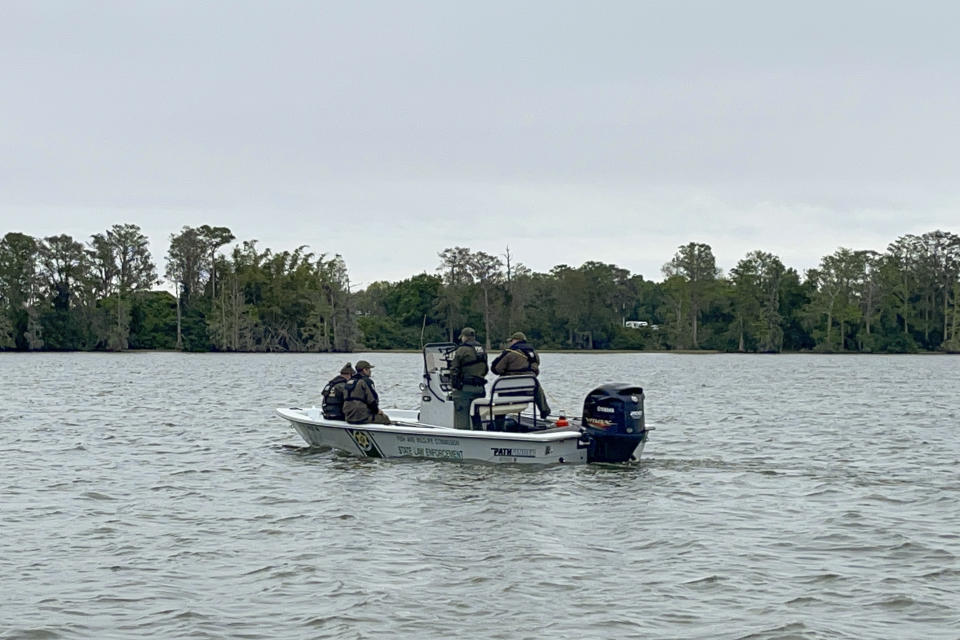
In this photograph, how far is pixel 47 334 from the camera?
121m

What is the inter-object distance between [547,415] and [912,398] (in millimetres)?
29515

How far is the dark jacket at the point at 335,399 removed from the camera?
19.5 meters

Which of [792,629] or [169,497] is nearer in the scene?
[792,629]

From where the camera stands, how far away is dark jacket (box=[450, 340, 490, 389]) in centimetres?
1752

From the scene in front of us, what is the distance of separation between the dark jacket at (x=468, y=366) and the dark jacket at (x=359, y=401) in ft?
6.32

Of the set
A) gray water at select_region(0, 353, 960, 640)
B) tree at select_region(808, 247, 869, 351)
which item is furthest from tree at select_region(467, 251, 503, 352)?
gray water at select_region(0, 353, 960, 640)

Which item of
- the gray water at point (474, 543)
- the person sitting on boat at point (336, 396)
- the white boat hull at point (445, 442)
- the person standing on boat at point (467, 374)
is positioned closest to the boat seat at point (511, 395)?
the person standing on boat at point (467, 374)

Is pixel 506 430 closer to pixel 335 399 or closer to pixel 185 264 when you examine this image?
pixel 335 399

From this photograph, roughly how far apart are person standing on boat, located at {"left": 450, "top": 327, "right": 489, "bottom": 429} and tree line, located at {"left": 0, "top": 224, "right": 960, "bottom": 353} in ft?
349

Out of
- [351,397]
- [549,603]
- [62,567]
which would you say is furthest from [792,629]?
[351,397]

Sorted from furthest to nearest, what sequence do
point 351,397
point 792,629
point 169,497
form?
point 351,397 → point 169,497 → point 792,629

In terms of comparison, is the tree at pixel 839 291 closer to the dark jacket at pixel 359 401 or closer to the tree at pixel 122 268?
the tree at pixel 122 268

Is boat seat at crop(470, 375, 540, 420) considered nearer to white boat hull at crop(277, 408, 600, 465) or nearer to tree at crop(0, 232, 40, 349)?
white boat hull at crop(277, 408, 600, 465)

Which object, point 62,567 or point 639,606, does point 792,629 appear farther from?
point 62,567
